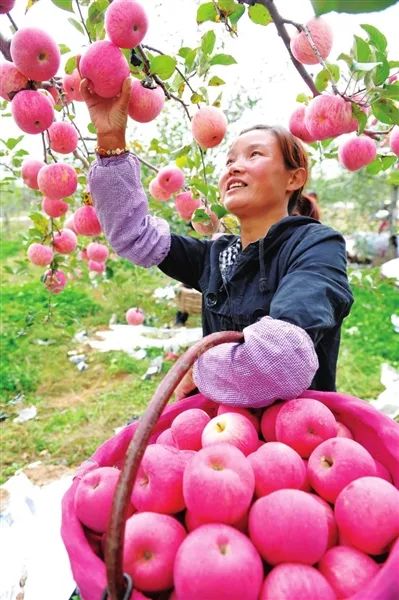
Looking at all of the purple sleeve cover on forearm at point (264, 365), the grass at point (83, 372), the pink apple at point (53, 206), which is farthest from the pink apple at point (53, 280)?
the purple sleeve cover on forearm at point (264, 365)

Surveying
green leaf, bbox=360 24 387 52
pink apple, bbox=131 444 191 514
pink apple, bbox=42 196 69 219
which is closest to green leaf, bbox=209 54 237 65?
green leaf, bbox=360 24 387 52

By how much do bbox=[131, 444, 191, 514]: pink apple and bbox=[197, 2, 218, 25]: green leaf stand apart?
3.15ft

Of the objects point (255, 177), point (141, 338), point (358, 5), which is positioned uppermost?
point (358, 5)

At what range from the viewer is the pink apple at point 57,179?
4.40 ft

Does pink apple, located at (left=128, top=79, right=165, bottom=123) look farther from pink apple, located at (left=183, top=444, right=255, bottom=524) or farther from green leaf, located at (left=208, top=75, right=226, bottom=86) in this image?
pink apple, located at (left=183, top=444, right=255, bottom=524)

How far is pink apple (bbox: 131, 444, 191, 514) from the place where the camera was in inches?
26.4

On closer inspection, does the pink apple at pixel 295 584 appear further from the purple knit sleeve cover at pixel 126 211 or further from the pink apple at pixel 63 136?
the pink apple at pixel 63 136

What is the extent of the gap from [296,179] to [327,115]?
36cm

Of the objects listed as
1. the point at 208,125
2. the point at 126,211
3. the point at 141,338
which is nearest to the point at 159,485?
the point at 126,211

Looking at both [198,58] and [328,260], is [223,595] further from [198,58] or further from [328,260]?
[198,58]

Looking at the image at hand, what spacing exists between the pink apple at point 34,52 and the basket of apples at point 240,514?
0.65m

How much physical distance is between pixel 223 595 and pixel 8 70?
1031 millimetres

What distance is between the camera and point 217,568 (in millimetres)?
536

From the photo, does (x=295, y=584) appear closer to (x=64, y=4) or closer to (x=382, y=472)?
(x=382, y=472)
